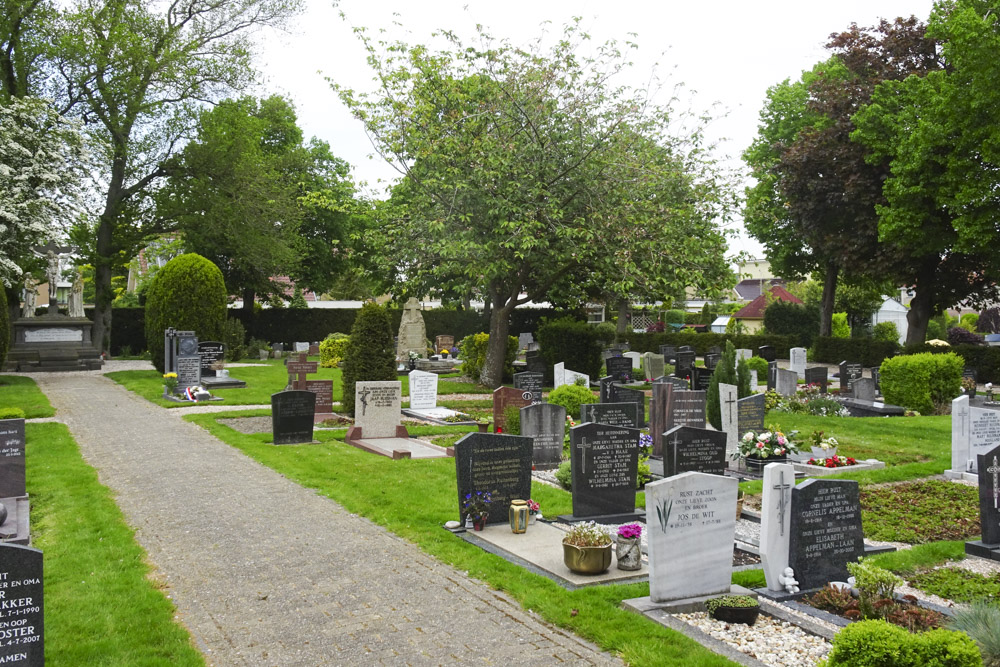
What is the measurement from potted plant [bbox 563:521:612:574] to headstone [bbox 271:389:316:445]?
8694mm

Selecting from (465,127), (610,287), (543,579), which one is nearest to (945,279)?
(610,287)

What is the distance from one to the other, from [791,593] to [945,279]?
30.2 m

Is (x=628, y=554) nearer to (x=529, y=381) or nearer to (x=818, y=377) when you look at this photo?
(x=529, y=381)

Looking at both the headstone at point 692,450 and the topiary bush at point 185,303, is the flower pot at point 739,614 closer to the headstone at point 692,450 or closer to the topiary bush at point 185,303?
the headstone at point 692,450

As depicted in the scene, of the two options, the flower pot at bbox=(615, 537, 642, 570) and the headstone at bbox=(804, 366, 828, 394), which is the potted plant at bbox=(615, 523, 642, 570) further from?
the headstone at bbox=(804, 366, 828, 394)

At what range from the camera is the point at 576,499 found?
33.4 feet

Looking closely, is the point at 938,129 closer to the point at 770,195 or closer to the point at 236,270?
the point at 770,195

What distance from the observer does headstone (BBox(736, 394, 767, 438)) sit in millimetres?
15320

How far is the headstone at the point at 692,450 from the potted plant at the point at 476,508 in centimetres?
282

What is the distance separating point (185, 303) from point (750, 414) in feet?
64.1

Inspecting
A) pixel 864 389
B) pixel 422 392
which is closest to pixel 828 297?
pixel 864 389

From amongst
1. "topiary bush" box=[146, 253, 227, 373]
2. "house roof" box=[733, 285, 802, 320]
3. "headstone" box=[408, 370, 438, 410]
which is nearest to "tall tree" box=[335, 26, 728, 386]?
"headstone" box=[408, 370, 438, 410]

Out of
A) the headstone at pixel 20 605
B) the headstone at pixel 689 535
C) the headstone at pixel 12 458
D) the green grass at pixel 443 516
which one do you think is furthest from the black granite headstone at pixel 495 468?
the headstone at pixel 12 458

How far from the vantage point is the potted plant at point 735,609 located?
670cm
